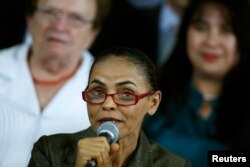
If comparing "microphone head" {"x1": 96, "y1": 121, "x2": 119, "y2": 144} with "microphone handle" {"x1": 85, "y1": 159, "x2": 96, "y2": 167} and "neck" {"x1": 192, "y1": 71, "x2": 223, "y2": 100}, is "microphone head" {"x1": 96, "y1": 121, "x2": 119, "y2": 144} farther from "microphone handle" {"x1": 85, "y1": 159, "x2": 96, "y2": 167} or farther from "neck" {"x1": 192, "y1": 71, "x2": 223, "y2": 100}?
"neck" {"x1": 192, "y1": 71, "x2": 223, "y2": 100}

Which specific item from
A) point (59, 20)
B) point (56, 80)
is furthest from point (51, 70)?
point (59, 20)

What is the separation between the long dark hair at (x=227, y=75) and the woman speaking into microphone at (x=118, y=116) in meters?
0.64

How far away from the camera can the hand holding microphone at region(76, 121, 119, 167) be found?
1.24 meters

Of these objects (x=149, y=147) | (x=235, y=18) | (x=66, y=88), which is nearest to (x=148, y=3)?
(x=235, y=18)

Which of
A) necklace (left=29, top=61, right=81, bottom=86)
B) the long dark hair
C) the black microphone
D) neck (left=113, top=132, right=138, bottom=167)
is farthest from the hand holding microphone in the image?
the long dark hair

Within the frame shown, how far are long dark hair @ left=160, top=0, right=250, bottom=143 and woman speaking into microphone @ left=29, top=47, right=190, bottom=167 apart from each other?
64cm

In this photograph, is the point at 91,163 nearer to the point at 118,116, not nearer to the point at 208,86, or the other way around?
the point at 118,116

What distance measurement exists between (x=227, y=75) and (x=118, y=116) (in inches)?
35.0

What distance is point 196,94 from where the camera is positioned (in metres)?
2.21

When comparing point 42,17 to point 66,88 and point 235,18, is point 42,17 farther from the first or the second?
point 235,18

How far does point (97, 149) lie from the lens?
4.09ft

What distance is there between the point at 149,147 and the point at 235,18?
765mm

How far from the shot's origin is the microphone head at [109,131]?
128 centimetres

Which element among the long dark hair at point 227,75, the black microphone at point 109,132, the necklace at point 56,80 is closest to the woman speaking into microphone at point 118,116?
the black microphone at point 109,132
